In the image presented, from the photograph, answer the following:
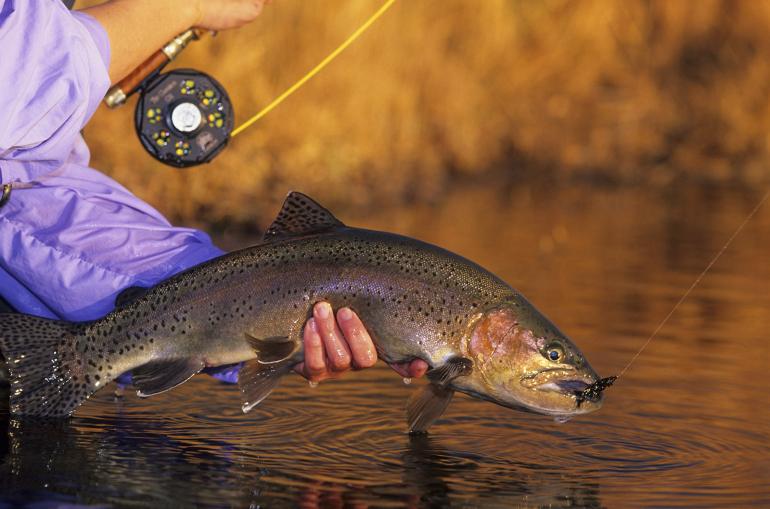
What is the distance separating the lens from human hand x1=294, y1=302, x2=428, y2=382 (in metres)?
3.62

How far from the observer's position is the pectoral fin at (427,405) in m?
3.66

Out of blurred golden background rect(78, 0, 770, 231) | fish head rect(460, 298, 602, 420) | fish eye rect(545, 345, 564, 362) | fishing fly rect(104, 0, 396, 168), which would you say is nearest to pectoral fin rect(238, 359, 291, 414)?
fish head rect(460, 298, 602, 420)

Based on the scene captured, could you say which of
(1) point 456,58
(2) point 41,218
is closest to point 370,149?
(1) point 456,58

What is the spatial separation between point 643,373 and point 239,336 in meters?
1.79

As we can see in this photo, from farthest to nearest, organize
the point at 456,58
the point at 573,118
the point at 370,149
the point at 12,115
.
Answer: the point at 573,118
the point at 456,58
the point at 370,149
the point at 12,115

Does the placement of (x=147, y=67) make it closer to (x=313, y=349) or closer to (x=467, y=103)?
(x=313, y=349)

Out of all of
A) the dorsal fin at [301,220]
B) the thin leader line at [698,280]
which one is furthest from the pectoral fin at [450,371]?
the thin leader line at [698,280]

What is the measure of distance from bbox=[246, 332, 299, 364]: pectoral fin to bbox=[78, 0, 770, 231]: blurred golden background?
429 centimetres

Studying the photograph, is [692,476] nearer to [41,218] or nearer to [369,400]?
[369,400]

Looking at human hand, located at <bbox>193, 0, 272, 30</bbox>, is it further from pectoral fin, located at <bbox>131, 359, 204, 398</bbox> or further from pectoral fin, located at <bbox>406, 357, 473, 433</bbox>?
pectoral fin, located at <bbox>406, 357, 473, 433</bbox>

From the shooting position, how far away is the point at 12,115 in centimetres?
352

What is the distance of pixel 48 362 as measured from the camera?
12.3 feet

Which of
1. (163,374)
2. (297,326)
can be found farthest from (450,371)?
(163,374)

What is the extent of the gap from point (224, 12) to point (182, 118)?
538mm
